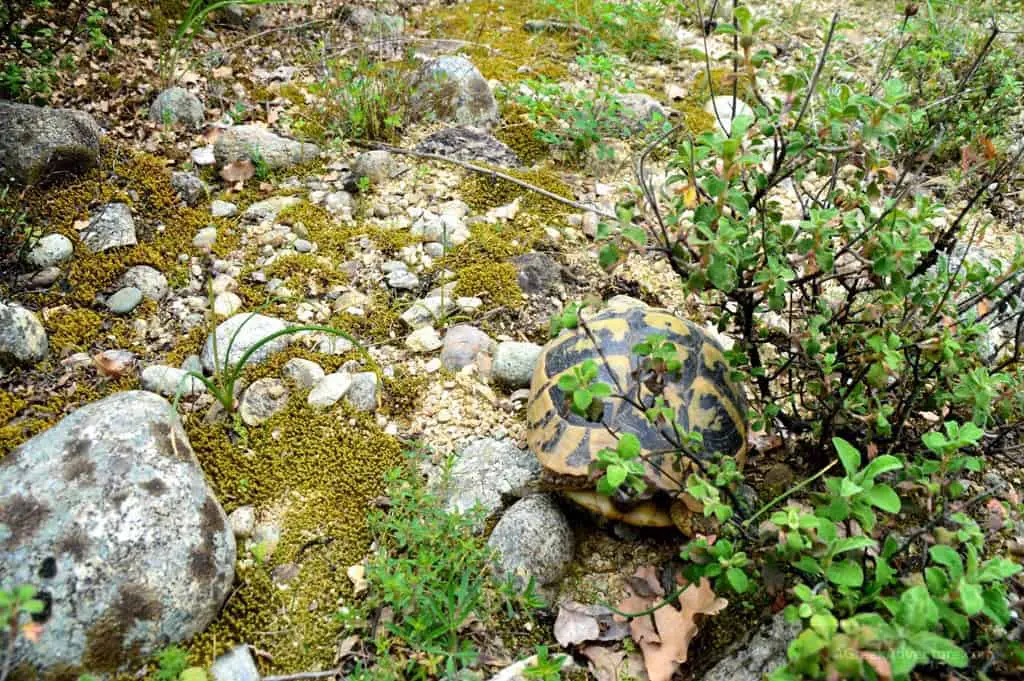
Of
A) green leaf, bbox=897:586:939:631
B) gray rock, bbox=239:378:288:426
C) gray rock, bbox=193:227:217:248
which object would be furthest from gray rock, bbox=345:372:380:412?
green leaf, bbox=897:586:939:631

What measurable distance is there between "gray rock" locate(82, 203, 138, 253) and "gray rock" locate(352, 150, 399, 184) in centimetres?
111

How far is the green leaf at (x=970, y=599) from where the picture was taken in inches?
50.1

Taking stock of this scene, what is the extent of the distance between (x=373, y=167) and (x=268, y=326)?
3.98ft

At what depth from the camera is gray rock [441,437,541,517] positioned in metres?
2.43

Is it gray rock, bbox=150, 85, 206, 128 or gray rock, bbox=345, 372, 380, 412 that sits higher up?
gray rock, bbox=150, 85, 206, 128

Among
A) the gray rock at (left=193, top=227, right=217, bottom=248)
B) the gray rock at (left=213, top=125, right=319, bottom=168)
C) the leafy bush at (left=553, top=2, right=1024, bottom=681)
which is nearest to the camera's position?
the leafy bush at (left=553, top=2, right=1024, bottom=681)

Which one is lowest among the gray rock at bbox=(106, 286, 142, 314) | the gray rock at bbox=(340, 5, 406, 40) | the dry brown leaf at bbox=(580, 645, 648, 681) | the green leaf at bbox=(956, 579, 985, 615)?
the dry brown leaf at bbox=(580, 645, 648, 681)

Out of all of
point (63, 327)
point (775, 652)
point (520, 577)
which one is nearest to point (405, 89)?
point (63, 327)

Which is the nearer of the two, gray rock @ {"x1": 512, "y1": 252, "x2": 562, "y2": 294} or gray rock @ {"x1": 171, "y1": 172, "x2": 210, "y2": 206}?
gray rock @ {"x1": 512, "y1": 252, "x2": 562, "y2": 294}

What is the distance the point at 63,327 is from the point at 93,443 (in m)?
0.96

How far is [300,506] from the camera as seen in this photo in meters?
2.43

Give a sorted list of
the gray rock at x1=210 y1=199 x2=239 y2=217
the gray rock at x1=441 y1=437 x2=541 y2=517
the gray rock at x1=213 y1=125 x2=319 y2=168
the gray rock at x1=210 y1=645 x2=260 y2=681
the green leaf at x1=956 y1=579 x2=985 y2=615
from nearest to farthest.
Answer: the green leaf at x1=956 y1=579 x2=985 y2=615, the gray rock at x1=210 y1=645 x2=260 y2=681, the gray rock at x1=441 y1=437 x2=541 y2=517, the gray rock at x1=210 y1=199 x2=239 y2=217, the gray rock at x1=213 y1=125 x2=319 y2=168

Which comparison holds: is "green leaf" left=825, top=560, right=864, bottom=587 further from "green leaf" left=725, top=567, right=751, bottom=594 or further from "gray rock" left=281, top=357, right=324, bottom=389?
"gray rock" left=281, top=357, right=324, bottom=389

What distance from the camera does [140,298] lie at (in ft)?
9.89
